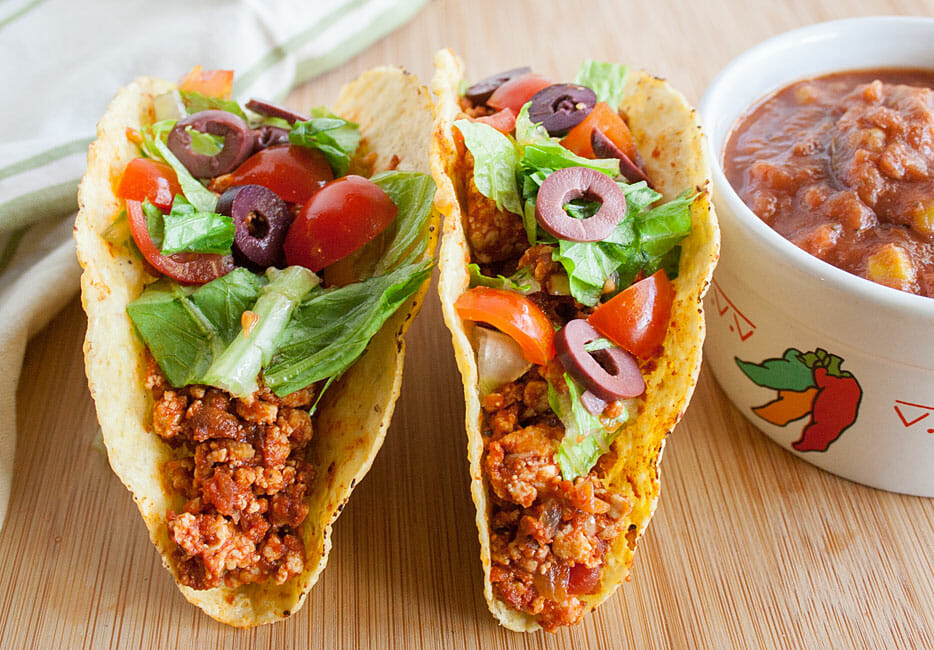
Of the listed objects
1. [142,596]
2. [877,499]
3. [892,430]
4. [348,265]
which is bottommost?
[877,499]

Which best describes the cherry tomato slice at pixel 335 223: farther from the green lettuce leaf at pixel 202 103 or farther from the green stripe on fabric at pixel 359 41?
the green stripe on fabric at pixel 359 41

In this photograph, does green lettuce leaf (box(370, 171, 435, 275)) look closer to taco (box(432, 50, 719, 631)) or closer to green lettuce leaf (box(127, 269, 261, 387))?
taco (box(432, 50, 719, 631))

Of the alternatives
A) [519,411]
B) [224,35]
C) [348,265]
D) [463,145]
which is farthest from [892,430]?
[224,35]

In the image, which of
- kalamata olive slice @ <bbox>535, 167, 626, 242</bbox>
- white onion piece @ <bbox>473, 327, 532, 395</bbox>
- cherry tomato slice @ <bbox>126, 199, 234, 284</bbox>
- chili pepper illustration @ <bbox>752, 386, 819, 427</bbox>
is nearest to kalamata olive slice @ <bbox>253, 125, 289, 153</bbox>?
cherry tomato slice @ <bbox>126, 199, 234, 284</bbox>

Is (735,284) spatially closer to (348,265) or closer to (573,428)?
(573,428)

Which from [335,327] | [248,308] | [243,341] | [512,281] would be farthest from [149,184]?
[512,281]

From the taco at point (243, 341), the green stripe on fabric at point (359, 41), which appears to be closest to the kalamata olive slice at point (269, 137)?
the taco at point (243, 341)
